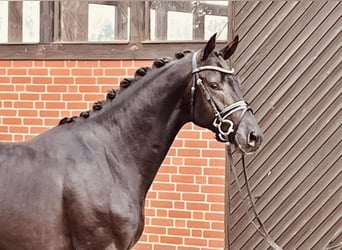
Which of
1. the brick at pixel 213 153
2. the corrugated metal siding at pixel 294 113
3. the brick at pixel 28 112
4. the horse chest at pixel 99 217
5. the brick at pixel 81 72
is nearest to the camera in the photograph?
the horse chest at pixel 99 217

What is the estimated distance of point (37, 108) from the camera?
6672 millimetres

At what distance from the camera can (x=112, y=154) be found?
4062mm

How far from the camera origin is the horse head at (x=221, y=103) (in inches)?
156

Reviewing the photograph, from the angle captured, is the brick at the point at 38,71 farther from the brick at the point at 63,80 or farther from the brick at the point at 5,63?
the brick at the point at 5,63

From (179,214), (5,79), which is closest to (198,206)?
(179,214)

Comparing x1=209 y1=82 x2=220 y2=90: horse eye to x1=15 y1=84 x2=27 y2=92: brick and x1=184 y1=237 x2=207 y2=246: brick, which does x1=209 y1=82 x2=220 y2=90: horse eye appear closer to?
x1=184 y1=237 x2=207 y2=246: brick

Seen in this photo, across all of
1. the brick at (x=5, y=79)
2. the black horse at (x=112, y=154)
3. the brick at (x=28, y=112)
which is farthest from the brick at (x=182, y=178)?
the black horse at (x=112, y=154)

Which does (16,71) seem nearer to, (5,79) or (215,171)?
(5,79)

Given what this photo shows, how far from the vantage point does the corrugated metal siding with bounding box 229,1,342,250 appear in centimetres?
592

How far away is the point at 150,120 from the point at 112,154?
0.29 meters

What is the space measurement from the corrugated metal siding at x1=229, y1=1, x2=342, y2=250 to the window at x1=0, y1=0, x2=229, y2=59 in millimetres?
362

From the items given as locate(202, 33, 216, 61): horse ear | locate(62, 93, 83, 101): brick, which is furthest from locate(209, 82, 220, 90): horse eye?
locate(62, 93, 83, 101): brick

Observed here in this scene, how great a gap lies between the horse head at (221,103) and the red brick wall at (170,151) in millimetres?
2103

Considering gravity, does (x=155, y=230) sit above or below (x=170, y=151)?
below
